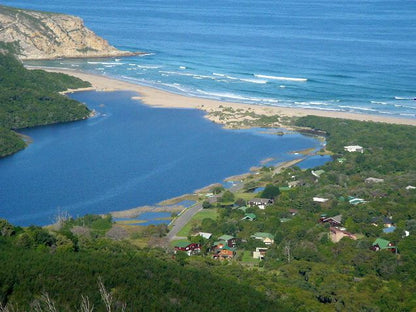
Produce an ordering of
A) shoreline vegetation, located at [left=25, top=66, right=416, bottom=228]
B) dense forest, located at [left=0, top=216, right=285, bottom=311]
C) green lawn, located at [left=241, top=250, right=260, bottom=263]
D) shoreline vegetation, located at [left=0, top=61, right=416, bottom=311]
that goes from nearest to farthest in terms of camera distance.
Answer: dense forest, located at [left=0, top=216, right=285, bottom=311] < shoreline vegetation, located at [left=0, top=61, right=416, bottom=311] < green lawn, located at [left=241, top=250, right=260, bottom=263] < shoreline vegetation, located at [left=25, top=66, right=416, bottom=228]

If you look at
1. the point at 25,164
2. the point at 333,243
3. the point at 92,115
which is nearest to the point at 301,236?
the point at 333,243

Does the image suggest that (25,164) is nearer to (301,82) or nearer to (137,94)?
(137,94)

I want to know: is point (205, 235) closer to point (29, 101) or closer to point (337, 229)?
point (337, 229)

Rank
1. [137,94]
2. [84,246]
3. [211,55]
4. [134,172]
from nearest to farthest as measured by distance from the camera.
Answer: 1. [84,246]
2. [134,172]
3. [137,94]
4. [211,55]

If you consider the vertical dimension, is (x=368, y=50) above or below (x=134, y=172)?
above

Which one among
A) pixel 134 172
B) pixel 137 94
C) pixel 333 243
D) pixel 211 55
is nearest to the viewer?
pixel 333 243

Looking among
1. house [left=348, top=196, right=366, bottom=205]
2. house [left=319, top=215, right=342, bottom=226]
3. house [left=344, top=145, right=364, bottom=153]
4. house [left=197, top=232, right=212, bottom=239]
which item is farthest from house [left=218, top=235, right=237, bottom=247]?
house [left=344, top=145, right=364, bottom=153]

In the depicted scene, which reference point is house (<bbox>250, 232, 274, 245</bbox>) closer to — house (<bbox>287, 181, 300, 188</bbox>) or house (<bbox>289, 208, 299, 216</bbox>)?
house (<bbox>289, 208, 299, 216</bbox>)
